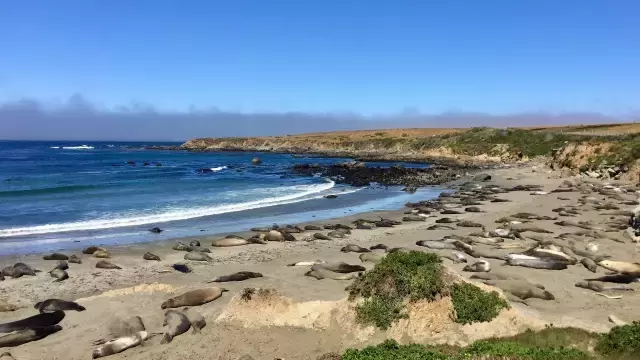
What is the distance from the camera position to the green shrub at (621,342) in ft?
22.4

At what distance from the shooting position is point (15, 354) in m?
8.59

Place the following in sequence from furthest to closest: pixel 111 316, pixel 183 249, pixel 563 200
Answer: pixel 563 200, pixel 183 249, pixel 111 316

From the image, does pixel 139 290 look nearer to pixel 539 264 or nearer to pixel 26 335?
pixel 26 335

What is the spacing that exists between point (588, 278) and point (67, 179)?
1723 inches

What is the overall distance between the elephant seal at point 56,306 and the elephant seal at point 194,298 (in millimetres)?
1986

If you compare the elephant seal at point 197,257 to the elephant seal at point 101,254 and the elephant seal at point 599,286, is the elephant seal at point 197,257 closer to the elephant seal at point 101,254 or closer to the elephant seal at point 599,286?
the elephant seal at point 101,254

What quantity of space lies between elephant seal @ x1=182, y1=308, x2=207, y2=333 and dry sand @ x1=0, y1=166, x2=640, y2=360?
6.9 inches

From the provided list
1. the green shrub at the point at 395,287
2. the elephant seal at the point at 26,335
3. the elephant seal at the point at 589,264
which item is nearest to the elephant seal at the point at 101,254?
the elephant seal at the point at 26,335

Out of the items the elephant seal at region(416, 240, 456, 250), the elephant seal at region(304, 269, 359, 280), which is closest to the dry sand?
the elephant seal at region(304, 269, 359, 280)

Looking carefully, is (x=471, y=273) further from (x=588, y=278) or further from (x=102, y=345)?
(x=102, y=345)

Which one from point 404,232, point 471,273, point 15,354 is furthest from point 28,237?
point 471,273

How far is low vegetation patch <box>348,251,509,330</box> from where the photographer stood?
862 cm

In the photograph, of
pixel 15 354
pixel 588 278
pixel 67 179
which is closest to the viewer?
pixel 15 354

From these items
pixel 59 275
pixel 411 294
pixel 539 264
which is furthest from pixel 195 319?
pixel 539 264
